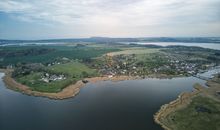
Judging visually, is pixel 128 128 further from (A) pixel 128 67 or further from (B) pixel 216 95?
(A) pixel 128 67

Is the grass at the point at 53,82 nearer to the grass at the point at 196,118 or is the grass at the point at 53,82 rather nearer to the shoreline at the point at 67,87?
the shoreline at the point at 67,87

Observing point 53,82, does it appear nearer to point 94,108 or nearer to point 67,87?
point 67,87

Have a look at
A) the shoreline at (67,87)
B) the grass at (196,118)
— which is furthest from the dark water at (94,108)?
the grass at (196,118)

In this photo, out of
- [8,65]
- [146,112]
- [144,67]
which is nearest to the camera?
[146,112]

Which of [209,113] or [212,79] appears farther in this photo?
[212,79]

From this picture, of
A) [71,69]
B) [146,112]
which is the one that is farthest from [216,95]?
[71,69]

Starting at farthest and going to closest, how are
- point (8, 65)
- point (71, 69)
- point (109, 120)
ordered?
point (8, 65) → point (71, 69) → point (109, 120)

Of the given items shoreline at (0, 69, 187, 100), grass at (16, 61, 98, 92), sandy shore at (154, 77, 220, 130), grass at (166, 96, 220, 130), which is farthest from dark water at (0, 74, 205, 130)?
grass at (16, 61, 98, 92)

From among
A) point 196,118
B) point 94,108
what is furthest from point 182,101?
point 94,108
